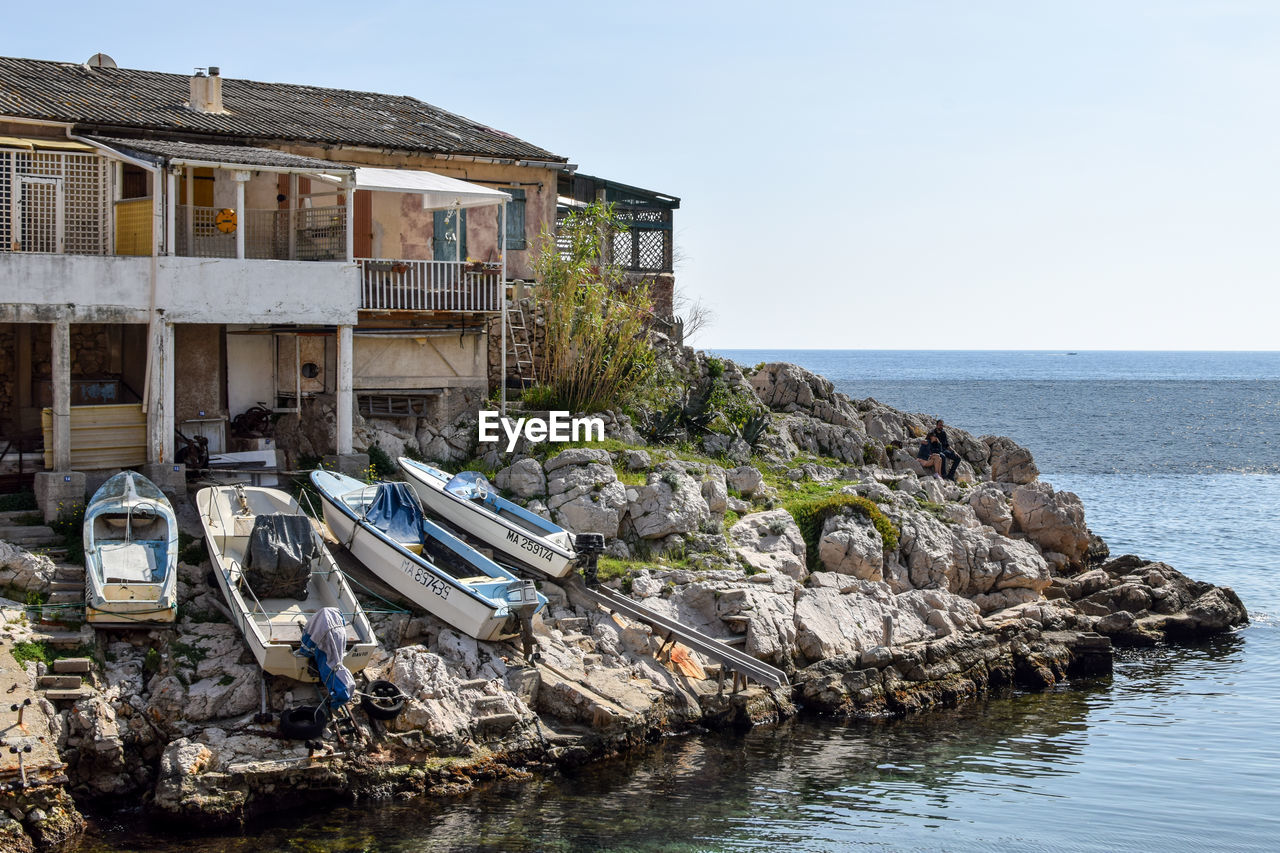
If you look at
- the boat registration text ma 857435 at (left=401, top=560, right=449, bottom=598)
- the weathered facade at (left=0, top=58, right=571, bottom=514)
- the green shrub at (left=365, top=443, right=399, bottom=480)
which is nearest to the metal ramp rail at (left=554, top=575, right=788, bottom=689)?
the boat registration text ma 857435 at (left=401, top=560, right=449, bottom=598)

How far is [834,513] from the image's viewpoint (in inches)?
1053

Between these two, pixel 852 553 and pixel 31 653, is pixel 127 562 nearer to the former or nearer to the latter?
pixel 31 653

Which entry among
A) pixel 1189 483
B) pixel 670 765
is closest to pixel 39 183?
pixel 670 765

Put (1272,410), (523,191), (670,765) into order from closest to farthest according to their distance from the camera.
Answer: (670,765) → (523,191) → (1272,410)

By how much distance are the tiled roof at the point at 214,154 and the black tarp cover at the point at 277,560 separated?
21.2ft

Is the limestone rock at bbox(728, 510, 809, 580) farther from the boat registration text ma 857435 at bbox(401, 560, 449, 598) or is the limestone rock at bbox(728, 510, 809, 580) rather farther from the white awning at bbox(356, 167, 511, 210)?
the white awning at bbox(356, 167, 511, 210)

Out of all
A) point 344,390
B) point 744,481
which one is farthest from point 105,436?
point 744,481

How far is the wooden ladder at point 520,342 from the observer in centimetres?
2919

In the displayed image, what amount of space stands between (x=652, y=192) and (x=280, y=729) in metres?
20.1

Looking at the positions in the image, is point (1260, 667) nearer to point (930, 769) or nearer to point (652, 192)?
point (930, 769)

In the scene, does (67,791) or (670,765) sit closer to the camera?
(67,791)

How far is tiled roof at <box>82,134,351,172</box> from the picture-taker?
76.0ft

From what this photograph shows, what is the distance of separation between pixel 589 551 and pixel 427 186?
791 centimetres

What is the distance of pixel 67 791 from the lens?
16.7 m
